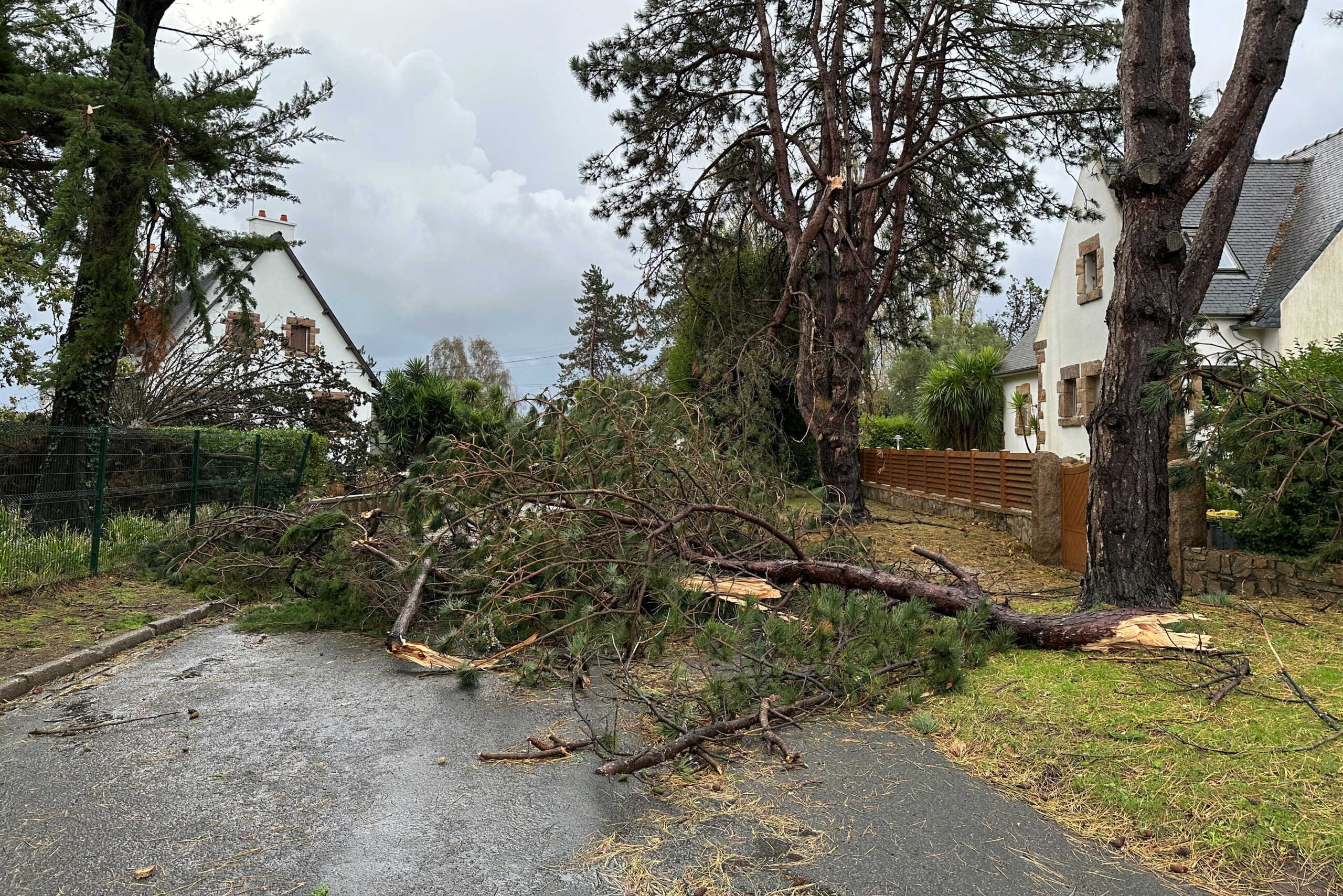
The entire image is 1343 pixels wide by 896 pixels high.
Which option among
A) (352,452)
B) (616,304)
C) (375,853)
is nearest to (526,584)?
(375,853)

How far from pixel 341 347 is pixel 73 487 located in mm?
24486

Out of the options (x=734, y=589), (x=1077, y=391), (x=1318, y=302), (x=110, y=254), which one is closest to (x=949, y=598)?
(x=734, y=589)

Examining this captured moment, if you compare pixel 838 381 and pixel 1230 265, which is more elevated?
pixel 1230 265

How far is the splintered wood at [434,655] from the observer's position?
614 centimetres

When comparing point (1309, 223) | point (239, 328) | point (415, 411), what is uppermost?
point (1309, 223)

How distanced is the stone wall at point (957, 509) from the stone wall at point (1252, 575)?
3.49m

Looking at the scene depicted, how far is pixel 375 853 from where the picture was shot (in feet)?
10.9

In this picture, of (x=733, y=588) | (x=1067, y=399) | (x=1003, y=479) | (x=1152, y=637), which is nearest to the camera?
(x=1152, y=637)

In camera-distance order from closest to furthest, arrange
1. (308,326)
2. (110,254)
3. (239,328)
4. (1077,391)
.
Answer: (110,254)
(239,328)
(1077,391)
(308,326)

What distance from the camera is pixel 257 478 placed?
1457 cm

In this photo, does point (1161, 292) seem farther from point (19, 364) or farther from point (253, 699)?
point (19, 364)

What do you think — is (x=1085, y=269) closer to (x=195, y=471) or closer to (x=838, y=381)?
(x=838, y=381)

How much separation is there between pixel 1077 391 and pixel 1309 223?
585 centimetres

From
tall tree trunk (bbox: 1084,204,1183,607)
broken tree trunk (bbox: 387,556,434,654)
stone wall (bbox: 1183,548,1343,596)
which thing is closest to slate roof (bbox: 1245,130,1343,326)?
stone wall (bbox: 1183,548,1343,596)
